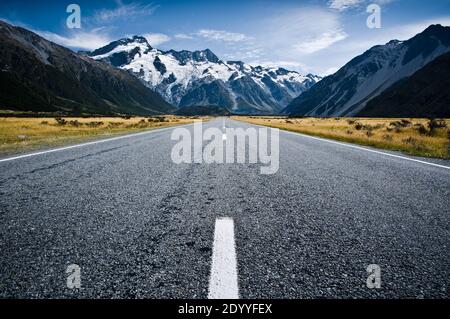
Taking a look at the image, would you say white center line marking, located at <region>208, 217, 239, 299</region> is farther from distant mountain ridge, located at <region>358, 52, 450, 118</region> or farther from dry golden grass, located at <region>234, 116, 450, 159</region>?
distant mountain ridge, located at <region>358, 52, 450, 118</region>

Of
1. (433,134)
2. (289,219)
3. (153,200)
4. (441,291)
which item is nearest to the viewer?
(441,291)

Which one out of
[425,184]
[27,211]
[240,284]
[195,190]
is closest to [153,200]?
[195,190]

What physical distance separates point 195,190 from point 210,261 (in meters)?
2.25

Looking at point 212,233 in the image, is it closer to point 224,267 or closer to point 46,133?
point 224,267

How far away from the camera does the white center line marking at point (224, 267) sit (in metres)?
1.90

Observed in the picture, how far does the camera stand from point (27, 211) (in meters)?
3.34

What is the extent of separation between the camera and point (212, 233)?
2.82 metres

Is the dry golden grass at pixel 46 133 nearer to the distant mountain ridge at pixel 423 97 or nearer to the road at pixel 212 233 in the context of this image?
the road at pixel 212 233

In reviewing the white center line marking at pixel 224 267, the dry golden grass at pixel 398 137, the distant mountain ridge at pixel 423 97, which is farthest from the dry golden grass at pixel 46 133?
the distant mountain ridge at pixel 423 97

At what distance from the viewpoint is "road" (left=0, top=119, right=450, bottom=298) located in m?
2.01

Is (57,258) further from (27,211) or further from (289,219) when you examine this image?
(289,219)

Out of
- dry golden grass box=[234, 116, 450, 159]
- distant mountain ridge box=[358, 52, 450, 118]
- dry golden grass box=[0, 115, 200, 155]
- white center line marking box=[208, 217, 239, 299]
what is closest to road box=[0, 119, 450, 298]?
white center line marking box=[208, 217, 239, 299]

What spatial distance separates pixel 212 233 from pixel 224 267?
2.13 ft

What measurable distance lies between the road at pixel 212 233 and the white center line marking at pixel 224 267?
5cm
